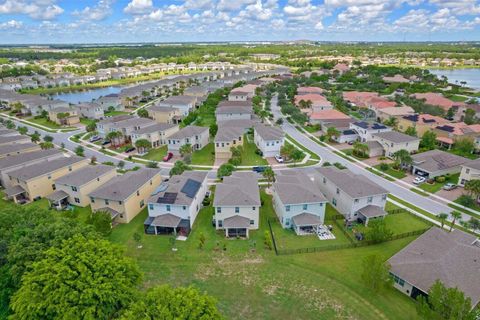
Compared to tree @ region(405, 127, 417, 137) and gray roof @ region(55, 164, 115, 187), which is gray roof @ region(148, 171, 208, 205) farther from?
tree @ region(405, 127, 417, 137)

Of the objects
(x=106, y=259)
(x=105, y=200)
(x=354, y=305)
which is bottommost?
(x=354, y=305)

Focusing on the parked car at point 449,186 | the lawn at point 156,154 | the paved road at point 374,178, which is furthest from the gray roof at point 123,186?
the parked car at point 449,186

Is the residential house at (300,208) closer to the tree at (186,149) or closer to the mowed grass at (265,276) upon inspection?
the mowed grass at (265,276)

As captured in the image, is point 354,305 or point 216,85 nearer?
point 354,305

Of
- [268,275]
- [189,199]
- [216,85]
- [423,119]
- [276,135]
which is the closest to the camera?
[268,275]

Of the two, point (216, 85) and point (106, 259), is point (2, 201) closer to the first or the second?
point (106, 259)

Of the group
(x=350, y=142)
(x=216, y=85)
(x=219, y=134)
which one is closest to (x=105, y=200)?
(x=219, y=134)
